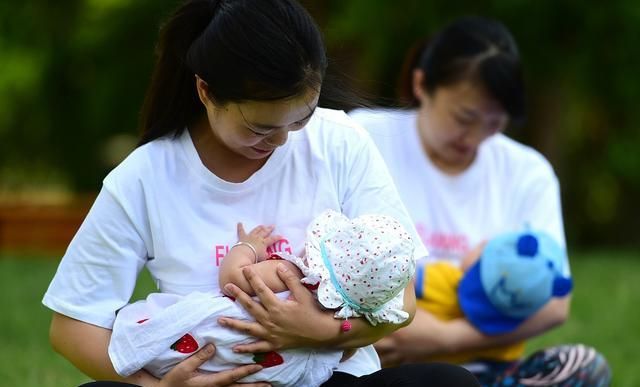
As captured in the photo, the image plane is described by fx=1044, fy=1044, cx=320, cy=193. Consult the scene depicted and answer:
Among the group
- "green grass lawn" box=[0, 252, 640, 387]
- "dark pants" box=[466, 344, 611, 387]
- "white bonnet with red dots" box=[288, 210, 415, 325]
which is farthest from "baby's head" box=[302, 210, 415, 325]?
"green grass lawn" box=[0, 252, 640, 387]

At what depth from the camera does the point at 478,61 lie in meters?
3.57

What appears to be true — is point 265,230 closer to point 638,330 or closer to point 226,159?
point 226,159

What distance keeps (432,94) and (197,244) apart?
1.47 m

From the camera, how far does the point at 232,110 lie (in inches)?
93.9

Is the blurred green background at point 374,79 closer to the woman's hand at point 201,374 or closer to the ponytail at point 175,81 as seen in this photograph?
the ponytail at point 175,81

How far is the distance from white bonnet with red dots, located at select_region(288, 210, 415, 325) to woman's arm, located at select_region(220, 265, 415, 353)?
32 mm

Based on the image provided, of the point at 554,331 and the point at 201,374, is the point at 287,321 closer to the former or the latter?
the point at 201,374

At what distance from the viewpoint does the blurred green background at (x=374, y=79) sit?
945 centimetres

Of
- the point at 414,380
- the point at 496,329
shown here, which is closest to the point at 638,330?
the point at 496,329

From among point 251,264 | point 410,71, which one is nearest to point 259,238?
point 251,264

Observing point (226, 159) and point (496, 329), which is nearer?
point (226, 159)

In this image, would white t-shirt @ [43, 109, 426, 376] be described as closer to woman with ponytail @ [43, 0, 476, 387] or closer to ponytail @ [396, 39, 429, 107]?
woman with ponytail @ [43, 0, 476, 387]

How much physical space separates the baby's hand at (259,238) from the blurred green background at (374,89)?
3299 millimetres

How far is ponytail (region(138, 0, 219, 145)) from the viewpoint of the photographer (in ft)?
8.17
